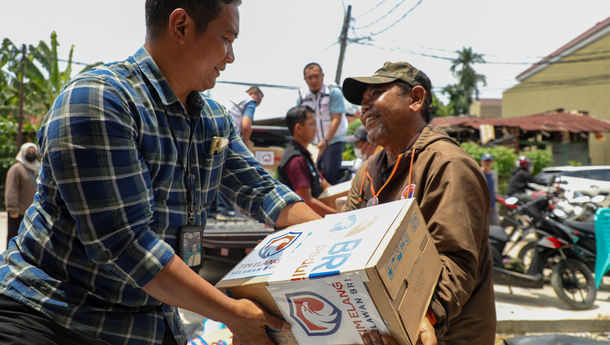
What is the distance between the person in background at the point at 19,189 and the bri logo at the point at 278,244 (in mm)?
6884

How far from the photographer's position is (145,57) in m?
1.58

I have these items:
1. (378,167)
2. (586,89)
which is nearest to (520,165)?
(378,167)

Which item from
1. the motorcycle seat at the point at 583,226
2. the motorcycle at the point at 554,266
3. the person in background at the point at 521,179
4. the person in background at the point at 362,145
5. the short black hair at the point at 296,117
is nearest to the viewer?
the short black hair at the point at 296,117

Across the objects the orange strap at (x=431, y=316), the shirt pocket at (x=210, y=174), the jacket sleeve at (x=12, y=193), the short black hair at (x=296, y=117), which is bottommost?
the jacket sleeve at (x=12, y=193)

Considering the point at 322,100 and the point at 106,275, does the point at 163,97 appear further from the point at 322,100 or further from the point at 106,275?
the point at 322,100

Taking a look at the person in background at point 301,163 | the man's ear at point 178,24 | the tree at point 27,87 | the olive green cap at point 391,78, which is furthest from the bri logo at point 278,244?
the tree at point 27,87

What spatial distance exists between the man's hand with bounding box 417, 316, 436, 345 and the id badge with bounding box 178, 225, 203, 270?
77 centimetres

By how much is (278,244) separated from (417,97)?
1.06 m

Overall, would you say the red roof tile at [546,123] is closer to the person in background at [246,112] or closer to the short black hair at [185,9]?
the person in background at [246,112]

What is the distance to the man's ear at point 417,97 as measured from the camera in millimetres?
2279

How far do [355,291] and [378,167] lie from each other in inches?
47.3

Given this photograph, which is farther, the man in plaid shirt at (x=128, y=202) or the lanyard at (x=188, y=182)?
the lanyard at (x=188, y=182)

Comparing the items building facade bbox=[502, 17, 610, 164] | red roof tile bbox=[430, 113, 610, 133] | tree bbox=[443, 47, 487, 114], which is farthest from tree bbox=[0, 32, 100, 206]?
tree bbox=[443, 47, 487, 114]

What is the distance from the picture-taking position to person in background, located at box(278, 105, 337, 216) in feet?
14.4
